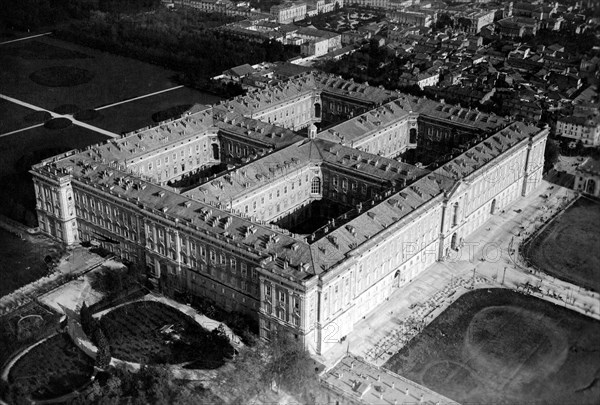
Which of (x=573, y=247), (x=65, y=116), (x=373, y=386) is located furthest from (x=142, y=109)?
(x=573, y=247)

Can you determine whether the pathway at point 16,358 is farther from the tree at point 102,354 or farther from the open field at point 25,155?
the open field at point 25,155

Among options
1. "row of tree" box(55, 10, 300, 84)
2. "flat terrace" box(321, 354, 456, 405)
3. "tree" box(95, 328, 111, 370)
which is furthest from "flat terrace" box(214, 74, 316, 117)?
"flat terrace" box(321, 354, 456, 405)

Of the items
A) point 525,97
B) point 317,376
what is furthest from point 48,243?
point 525,97

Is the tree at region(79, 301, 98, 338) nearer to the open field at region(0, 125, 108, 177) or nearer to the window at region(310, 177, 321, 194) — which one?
the window at region(310, 177, 321, 194)

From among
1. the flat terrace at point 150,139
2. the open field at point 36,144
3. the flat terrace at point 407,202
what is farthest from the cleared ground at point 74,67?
the flat terrace at point 407,202

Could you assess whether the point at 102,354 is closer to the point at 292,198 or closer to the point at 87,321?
the point at 87,321
